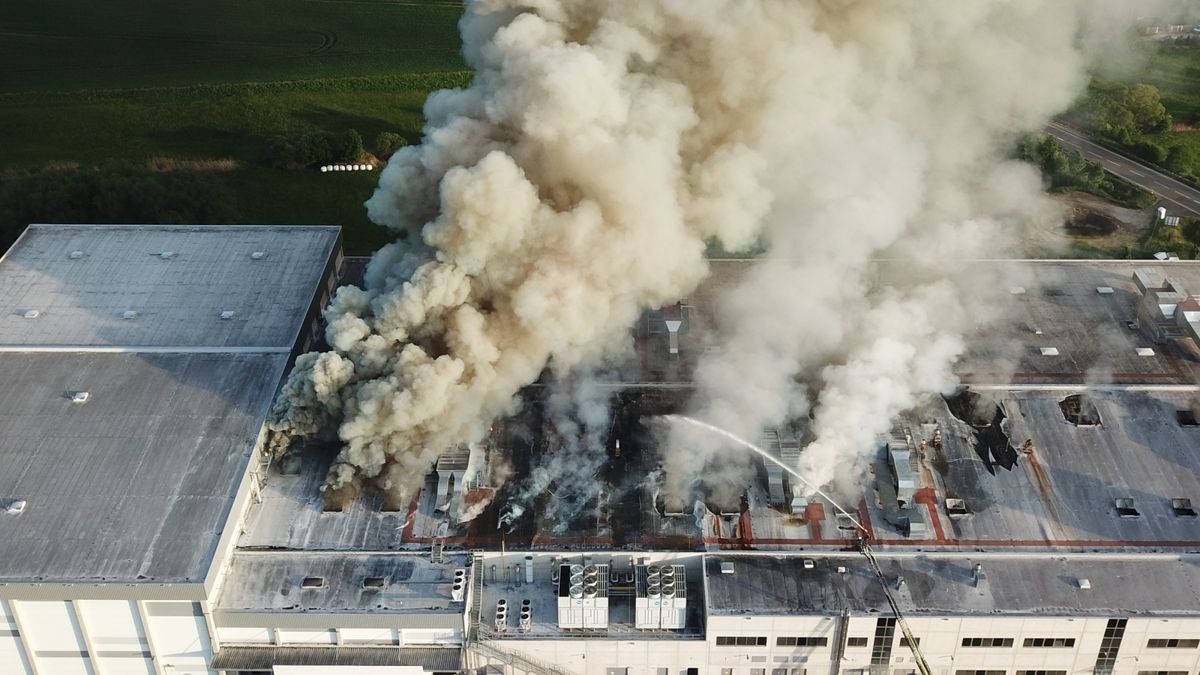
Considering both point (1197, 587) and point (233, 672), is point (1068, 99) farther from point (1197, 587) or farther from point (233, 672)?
point (233, 672)

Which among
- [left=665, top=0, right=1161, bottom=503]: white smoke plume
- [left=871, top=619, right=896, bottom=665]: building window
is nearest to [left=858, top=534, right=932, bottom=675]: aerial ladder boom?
[left=871, top=619, right=896, bottom=665]: building window

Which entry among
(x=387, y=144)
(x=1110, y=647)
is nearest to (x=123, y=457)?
(x=1110, y=647)

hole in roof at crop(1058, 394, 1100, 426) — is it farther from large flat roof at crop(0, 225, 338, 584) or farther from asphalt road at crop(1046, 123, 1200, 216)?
large flat roof at crop(0, 225, 338, 584)

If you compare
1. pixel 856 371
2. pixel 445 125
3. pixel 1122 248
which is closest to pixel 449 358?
pixel 445 125

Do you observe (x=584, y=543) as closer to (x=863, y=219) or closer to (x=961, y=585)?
(x=961, y=585)

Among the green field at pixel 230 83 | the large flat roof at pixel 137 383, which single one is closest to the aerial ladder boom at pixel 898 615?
the large flat roof at pixel 137 383
